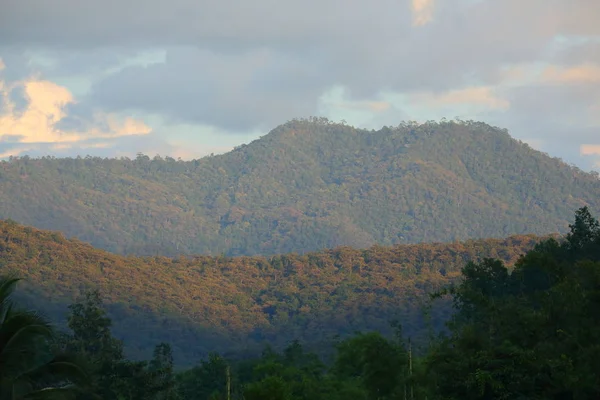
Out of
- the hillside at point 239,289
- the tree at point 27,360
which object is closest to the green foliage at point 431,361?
the tree at point 27,360

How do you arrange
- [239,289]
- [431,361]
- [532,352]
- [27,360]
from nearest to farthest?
[27,360] < [532,352] < [431,361] < [239,289]

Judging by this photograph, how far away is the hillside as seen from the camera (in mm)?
124312

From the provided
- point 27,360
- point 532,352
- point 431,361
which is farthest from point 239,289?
point 27,360

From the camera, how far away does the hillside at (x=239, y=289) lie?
408 feet

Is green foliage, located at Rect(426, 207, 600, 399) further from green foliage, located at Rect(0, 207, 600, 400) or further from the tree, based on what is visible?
the tree

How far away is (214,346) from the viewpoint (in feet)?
414

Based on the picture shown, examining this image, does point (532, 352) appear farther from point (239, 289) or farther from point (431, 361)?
point (239, 289)

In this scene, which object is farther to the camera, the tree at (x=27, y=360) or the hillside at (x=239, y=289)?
the hillside at (x=239, y=289)

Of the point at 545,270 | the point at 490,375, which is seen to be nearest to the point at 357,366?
the point at 545,270

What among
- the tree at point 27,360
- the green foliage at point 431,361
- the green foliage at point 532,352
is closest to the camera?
the tree at point 27,360

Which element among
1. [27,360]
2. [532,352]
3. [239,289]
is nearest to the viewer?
[27,360]

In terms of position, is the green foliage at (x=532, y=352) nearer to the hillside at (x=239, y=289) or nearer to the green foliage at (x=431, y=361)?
the green foliage at (x=431, y=361)

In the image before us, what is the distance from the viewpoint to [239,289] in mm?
152250

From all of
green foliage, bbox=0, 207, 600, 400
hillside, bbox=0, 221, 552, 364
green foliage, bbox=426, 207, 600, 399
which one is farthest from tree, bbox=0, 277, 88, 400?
hillside, bbox=0, 221, 552, 364
